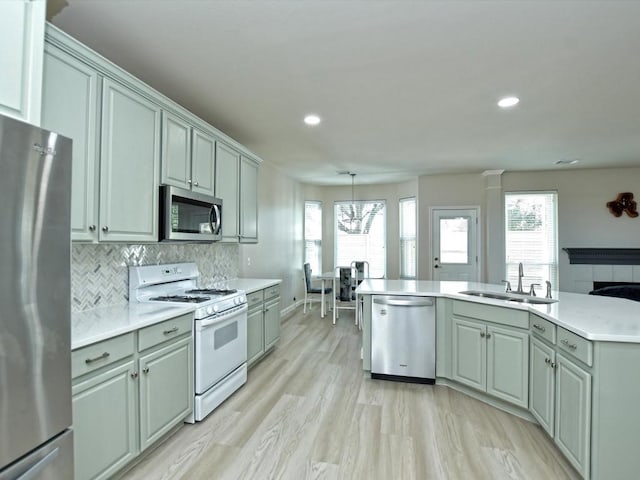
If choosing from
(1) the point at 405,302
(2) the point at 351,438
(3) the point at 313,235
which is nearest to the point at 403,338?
(1) the point at 405,302

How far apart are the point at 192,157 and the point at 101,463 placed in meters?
2.15

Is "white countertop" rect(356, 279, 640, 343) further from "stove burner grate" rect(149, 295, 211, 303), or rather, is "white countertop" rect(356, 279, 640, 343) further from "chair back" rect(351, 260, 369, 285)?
"chair back" rect(351, 260, 369, 285)

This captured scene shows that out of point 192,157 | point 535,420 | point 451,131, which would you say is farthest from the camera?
point 451,131

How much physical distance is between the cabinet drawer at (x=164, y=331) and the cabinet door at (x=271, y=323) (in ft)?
4.72

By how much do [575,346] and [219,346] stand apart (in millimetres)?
2377

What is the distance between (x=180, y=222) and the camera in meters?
2.63

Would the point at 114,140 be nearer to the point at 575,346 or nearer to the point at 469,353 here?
the point at 575,346

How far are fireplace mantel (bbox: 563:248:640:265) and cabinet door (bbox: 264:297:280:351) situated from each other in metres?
4.91

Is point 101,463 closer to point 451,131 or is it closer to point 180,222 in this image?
point 180,222

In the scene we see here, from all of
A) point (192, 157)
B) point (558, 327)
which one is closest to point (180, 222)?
point (192, 157)

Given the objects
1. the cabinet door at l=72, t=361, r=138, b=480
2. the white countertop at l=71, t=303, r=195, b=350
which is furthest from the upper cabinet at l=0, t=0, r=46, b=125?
the cabinet door at l=72, t=361, r=138, b=480

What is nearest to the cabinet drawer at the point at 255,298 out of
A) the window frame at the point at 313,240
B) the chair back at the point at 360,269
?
the chair back at the point at 360,269

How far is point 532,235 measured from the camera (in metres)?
5.83

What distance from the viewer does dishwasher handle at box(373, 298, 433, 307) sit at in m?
3.14
